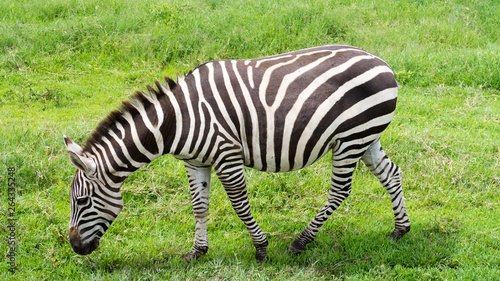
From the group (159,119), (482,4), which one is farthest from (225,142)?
(482,4)

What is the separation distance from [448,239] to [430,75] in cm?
515

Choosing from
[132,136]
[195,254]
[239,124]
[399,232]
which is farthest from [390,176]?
[132,136]

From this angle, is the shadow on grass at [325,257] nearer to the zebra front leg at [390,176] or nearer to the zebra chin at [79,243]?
the zebra front leg at [390,176]

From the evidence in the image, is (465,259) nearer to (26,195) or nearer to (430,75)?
(26,195)

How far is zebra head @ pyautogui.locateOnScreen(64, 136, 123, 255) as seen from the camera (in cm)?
442

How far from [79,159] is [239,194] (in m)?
1.49

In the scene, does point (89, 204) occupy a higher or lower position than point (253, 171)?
higher

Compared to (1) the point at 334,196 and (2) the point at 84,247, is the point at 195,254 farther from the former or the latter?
(1) the point at 334,196

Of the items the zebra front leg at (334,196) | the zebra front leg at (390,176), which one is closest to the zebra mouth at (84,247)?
the zebra front leg at (334,196)

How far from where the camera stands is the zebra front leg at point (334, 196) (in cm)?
505

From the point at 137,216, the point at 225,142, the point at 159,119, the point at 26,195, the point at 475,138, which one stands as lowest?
the point at 475,138

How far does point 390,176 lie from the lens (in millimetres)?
5398

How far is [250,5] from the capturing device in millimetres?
12273

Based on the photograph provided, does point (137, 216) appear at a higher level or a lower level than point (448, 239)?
higher
